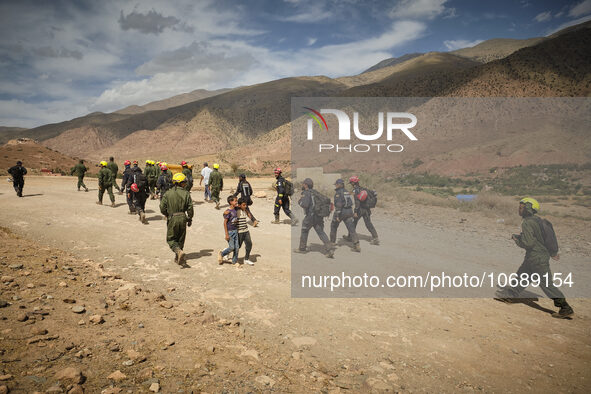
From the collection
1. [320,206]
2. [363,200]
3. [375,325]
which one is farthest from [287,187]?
[375,325]

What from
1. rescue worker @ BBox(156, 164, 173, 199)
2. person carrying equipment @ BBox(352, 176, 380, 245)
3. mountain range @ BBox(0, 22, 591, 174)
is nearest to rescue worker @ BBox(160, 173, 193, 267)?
person carrying equipment @ BBox(352, 176, 380, 245)

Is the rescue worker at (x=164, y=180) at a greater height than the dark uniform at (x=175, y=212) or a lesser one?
greater

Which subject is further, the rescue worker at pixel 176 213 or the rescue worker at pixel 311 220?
the rescue worker at pixel 311 220

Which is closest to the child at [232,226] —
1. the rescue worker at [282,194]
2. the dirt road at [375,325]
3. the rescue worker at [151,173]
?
the dirt road at [375,325]

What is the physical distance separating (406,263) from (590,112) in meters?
48.9

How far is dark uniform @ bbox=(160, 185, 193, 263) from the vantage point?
693 centimetres

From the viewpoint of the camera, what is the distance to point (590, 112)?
133ft

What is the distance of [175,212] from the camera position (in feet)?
23.0

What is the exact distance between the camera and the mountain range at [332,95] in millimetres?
41156

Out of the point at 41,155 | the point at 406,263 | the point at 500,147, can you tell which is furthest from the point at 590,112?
the point at 41,155

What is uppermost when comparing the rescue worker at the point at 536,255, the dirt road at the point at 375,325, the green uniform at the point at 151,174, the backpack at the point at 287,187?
the green uniform at the point at 151,174

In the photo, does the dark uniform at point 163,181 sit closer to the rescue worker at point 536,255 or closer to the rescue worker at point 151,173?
the rescue worker at point 151,173

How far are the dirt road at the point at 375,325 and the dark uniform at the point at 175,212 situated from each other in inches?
22.2

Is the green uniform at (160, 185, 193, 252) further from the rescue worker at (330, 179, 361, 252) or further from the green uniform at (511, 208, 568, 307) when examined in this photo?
the green uniform at (511, 208, 568, 307)
